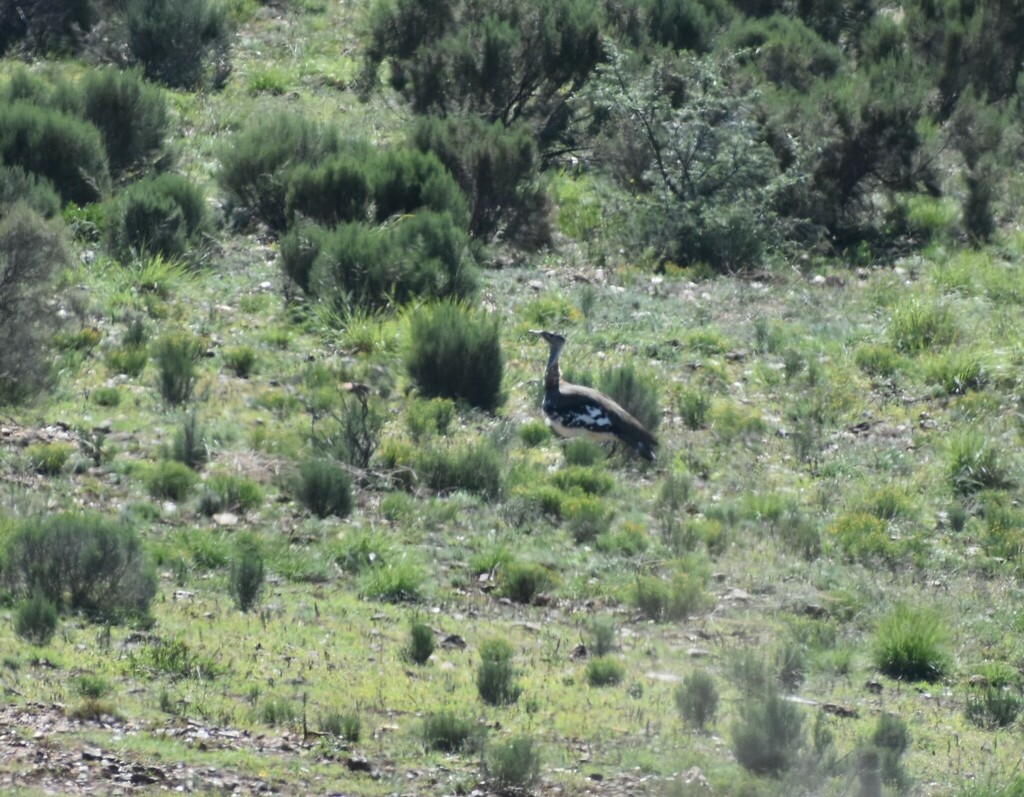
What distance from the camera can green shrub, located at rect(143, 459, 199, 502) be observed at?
11602 mm

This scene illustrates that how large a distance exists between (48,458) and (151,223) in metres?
6.17

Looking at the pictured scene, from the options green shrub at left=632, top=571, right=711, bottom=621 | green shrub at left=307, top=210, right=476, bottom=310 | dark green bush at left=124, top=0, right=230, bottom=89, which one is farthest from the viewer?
dark green bush at left=124, top=0, right=230, bottom=89

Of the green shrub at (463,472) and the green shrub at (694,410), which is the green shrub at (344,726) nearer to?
the green shrub at (463,472)

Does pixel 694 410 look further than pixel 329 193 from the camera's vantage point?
No

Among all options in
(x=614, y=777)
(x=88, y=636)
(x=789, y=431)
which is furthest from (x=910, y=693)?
(x=789, y=431)

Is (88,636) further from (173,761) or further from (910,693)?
(910,693)

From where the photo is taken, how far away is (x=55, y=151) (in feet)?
63.2

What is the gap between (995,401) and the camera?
1509cm

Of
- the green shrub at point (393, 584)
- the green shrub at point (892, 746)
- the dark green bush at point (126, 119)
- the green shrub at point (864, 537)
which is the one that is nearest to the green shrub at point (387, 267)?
the dark green bush at point (126, 119)

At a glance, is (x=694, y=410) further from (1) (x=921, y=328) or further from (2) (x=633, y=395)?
(1) (x=921, y=328)

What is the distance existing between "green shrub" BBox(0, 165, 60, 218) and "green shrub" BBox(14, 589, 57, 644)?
8.93m

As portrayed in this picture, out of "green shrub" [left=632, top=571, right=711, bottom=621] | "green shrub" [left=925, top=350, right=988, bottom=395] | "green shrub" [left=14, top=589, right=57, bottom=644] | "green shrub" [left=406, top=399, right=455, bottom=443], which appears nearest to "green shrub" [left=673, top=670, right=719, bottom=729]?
"green shrub" [left=632, top=571, right=711, bottom=621]

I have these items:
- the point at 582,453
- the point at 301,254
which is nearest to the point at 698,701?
the point at 582,453

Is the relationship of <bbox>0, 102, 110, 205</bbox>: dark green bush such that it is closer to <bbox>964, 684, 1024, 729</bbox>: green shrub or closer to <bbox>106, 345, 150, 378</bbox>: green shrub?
<bbox>106, 345, 150, 378</bbox>: green shrub
